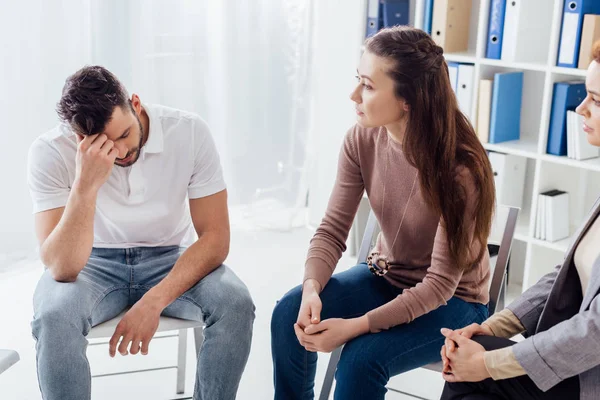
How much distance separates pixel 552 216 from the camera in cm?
282

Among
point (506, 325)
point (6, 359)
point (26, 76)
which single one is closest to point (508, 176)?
point (506, 325)

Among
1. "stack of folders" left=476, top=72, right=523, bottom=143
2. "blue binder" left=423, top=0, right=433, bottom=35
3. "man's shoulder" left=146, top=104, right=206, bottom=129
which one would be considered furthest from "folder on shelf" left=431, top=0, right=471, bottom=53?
"man's shoulder" left=146, top=104, right=206, bottom=129

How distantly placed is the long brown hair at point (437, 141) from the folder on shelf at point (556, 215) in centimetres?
109

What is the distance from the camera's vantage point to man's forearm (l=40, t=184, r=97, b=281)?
1879 millimetres

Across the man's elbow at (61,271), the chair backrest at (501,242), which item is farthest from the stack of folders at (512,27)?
the man's elbow at (61,271)

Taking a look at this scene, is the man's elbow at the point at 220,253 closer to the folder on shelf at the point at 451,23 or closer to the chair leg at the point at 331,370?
the chair leg at the point at 331,370

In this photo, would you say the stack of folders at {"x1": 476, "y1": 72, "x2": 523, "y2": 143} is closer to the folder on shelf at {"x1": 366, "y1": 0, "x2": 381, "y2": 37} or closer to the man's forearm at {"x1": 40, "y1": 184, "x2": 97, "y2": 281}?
the folder on shelf at {"x1": 366, "y1": 0, "x2": 381, "y2": 37}

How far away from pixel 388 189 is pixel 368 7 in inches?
57.9

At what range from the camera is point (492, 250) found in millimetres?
1991

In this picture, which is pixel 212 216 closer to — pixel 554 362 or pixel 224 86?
pixel 554 362

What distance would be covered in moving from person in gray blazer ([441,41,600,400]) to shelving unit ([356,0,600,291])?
1.15 m

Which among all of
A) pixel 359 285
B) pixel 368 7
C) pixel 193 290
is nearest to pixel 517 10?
pixel 368 7

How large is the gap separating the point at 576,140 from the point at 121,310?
65.4 inches

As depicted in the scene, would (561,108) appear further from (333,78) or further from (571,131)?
(333,78)
